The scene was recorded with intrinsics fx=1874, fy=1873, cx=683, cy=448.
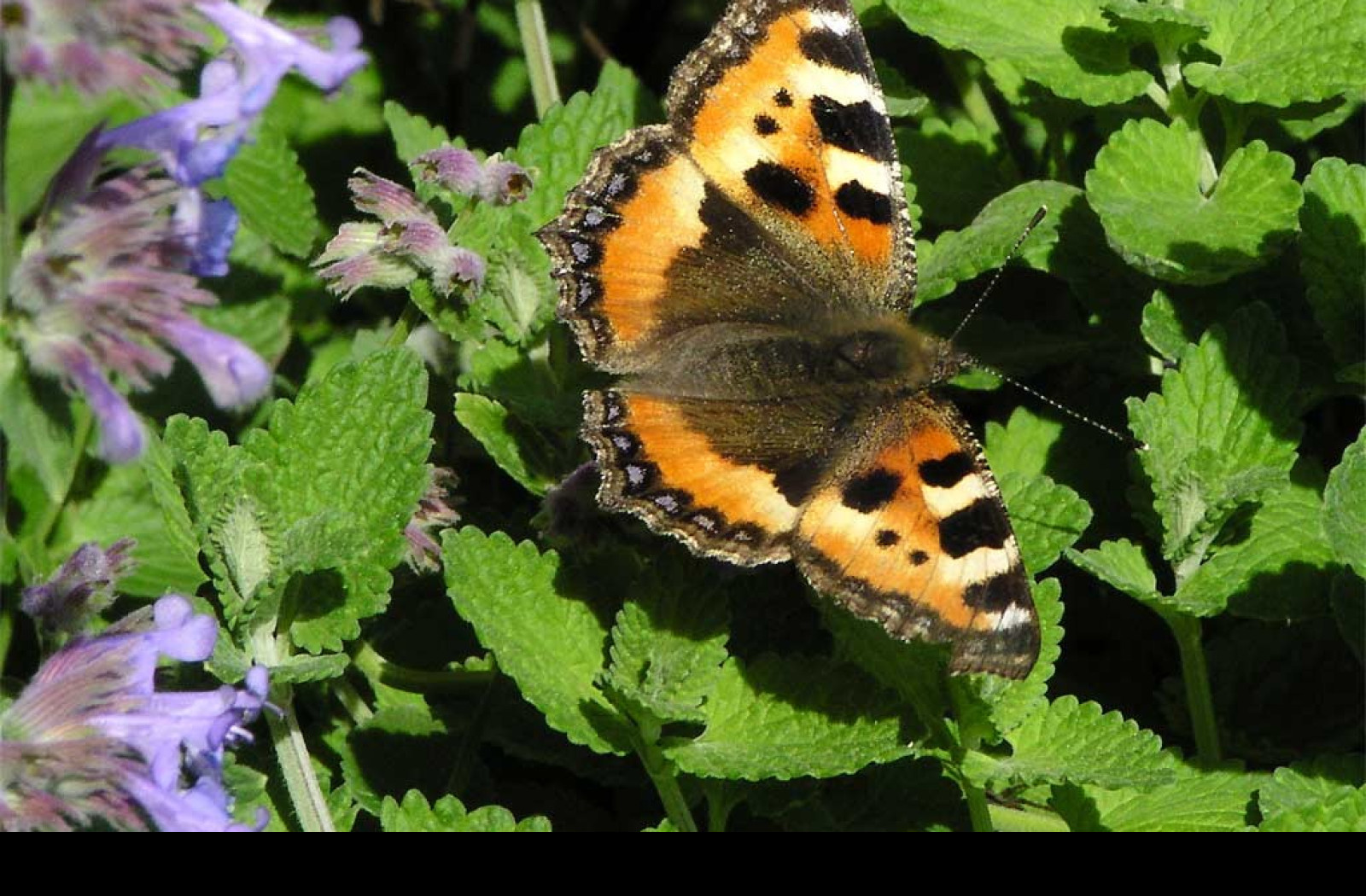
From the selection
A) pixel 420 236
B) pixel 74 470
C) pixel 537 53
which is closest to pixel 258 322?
pixel 74 470

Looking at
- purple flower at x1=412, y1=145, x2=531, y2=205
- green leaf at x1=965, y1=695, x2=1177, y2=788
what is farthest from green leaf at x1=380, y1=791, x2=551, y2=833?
purple flower at x1=412, y1=145, x2=531, y2=205

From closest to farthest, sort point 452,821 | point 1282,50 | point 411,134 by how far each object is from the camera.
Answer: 1. point 452,821
2. point 1282,50
3. point 411,134

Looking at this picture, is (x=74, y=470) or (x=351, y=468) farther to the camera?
(x=74, y=470)

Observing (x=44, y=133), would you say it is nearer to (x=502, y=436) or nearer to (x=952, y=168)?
(x=502, y=436)

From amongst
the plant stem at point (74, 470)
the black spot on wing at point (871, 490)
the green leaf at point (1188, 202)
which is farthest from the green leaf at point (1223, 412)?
the plant stem at point (74, 470)

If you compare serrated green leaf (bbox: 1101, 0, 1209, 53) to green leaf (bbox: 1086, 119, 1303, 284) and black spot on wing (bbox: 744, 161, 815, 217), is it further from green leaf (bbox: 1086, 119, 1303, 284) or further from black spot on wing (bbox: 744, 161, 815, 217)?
black spot on wing (bbox: 744, 161, 815, 217)

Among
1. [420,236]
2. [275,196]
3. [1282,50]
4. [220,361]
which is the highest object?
[1282,50]
